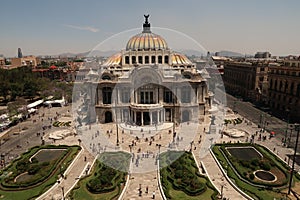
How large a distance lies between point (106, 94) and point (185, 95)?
18437mm

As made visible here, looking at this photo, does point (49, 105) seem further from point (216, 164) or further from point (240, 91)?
A: point (240, 91)

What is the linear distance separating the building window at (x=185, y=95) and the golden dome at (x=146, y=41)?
1434 cm

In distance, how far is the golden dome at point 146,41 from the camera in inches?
2539

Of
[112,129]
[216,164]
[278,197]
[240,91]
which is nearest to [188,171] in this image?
[216,164]

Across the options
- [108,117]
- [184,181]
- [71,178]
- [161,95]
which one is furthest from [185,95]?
[71,178]

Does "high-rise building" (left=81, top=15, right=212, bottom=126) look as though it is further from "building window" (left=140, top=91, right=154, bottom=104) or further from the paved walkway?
the paved walkway

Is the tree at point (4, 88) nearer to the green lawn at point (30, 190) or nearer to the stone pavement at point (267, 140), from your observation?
the green lawn at point (30, 190)

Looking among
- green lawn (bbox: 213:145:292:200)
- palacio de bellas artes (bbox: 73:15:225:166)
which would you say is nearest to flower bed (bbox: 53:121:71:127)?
palacio de bellas artes (bbox: 73:15:225:166)

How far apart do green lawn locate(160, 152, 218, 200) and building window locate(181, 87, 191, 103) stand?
73.0 ft

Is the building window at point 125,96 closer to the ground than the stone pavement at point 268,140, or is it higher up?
higher up

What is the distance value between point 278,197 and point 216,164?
32.9 feet

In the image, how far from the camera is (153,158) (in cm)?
3903

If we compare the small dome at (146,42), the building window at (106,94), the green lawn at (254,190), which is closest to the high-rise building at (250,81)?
the small dome at (146,42)

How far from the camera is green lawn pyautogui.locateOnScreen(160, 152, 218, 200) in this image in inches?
1131
